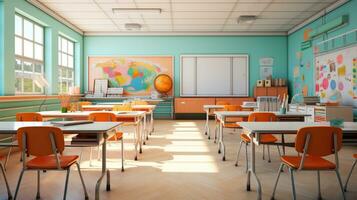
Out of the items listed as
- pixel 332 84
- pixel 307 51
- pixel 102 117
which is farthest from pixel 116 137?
pixel 307 51

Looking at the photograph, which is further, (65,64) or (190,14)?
(65,64)

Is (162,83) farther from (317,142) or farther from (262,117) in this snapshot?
Result: (317,142)

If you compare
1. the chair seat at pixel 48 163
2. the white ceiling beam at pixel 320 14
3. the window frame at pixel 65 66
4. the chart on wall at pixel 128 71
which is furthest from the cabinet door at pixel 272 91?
the chair seat at pixel 48 163

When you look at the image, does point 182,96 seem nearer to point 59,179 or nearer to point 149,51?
point 149,51

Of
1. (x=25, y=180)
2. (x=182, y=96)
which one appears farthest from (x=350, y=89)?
(x=25, y=180)

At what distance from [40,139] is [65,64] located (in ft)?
23.7

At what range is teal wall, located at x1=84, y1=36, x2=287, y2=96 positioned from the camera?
10055mm

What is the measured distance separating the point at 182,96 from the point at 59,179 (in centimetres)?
705

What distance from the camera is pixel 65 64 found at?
8.91 m

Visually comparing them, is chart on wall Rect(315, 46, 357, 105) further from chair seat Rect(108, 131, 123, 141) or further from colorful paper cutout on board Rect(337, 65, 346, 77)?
chair seat Rect(108, 131, 123, 141)

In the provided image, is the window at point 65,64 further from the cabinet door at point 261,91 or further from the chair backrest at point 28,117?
the cabinet door at point 261,91

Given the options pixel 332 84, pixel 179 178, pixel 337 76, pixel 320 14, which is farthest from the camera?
pixel 320 14

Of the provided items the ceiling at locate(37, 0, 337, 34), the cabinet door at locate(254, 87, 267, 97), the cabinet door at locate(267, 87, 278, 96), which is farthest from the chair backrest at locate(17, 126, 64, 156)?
the cabinet door at locate(267, 87, 278, 96)

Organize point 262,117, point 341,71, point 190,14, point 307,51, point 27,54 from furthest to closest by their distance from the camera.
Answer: point 307,51 < point 190,14 < point 27,54 < point 341,71 < point 262,117
